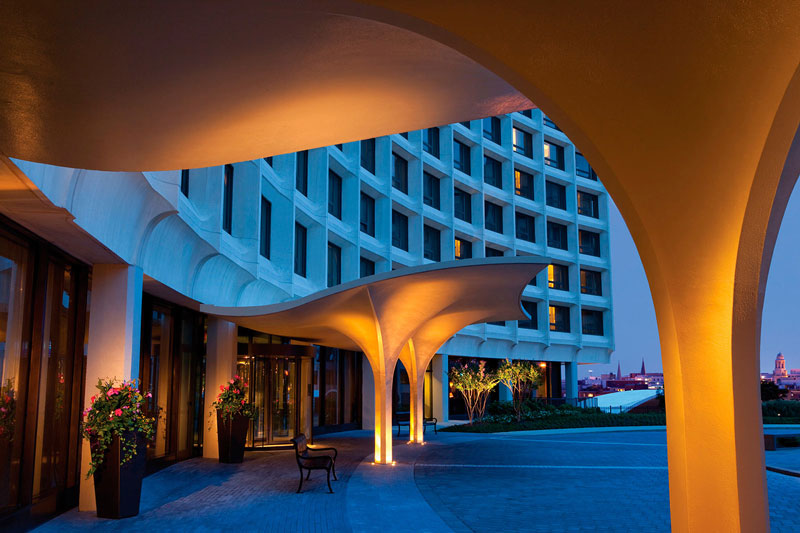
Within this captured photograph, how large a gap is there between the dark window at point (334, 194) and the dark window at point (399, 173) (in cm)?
585

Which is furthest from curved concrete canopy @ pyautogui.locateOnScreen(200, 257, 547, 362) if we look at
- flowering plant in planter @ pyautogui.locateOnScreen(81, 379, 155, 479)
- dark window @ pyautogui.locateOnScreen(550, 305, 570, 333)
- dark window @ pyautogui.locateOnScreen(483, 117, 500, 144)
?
dark window @ pyautogui.locateOnScreen(550, 305, 570, 333)

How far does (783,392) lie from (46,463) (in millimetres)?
39623

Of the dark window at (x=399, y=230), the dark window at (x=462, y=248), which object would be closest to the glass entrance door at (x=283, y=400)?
the dark window at (x=399, y=230)

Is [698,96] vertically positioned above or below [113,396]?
above

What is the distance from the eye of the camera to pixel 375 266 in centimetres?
3092

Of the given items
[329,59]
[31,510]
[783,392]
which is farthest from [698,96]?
[783,392]

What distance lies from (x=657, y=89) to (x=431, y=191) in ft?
108

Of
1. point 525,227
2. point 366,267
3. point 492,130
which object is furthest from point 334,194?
point 525,227

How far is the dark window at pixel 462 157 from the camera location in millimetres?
38156

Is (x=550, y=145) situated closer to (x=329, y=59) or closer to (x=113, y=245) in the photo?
(x=113, y=245)

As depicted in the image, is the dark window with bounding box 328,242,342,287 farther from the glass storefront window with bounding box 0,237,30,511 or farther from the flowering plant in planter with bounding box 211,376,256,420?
the glass storefront window with bounding box 0,237,30,511

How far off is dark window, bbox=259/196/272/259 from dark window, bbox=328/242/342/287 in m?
6.01

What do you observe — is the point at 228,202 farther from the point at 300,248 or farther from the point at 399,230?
the point at 399,230

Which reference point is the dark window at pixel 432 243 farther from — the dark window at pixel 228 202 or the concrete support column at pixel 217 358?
the concrete support column at pixel 217 358
